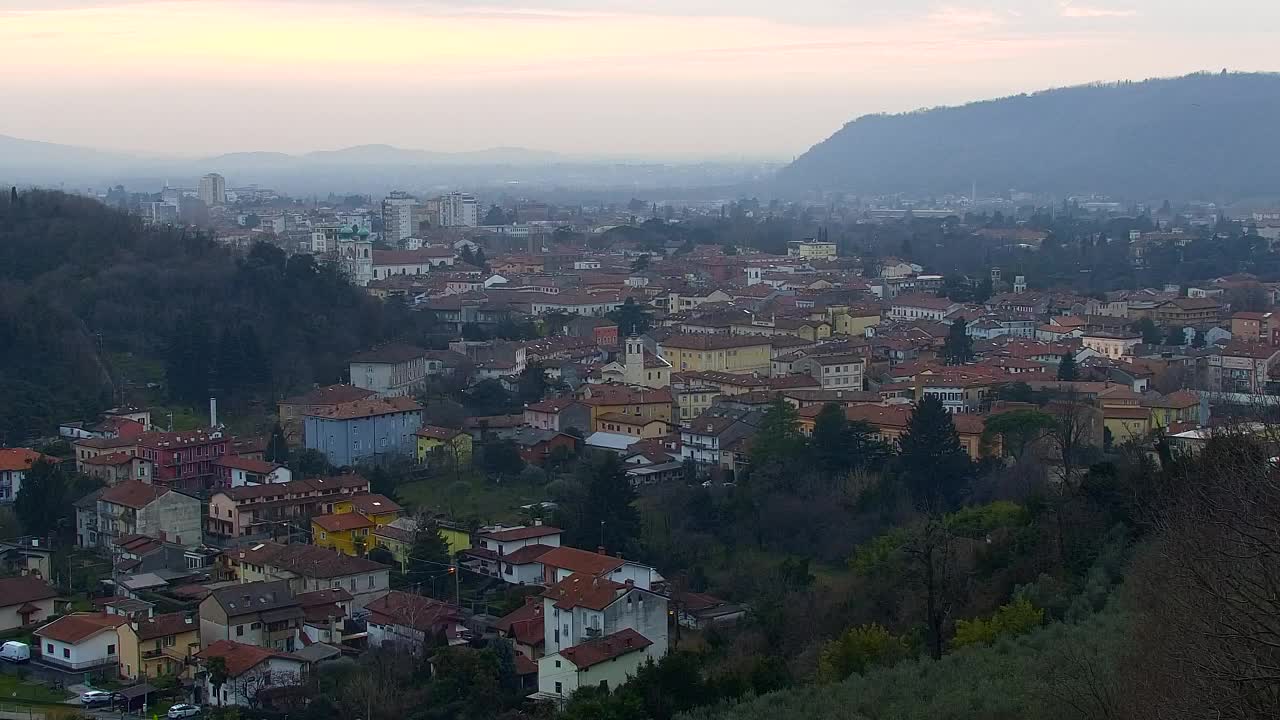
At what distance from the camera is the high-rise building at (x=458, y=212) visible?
198 feet

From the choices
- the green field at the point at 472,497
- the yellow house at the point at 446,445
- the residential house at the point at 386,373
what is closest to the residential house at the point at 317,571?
the green field at the point at 472,497

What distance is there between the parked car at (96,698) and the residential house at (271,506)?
4044 mm

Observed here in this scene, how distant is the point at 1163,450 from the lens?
1195 centimetres

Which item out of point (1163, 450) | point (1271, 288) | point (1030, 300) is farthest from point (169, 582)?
point (1271, 288)

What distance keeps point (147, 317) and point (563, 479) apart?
993 centimetres

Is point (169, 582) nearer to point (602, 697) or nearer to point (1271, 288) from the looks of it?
point (602, 697)

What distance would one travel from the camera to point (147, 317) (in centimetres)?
2398

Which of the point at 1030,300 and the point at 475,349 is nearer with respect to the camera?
the point at 475,349

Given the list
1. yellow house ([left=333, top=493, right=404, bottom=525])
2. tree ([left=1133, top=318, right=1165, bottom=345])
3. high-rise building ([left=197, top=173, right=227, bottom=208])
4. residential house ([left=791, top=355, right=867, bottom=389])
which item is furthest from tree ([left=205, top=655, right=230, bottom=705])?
high-rise building ([left=197, top=173, right=227, bottom=208])

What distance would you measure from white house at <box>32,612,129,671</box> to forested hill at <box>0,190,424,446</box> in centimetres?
722

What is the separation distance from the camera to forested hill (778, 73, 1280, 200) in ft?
287

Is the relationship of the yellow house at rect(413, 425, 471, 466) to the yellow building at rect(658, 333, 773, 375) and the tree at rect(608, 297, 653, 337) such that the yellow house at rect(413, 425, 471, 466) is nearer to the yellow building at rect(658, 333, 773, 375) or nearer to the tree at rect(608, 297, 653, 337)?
the yellow building at rect(658, 333, 773, 375)

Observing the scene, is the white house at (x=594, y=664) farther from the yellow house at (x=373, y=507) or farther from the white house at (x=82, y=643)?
the yellow house at (x=373, y=507)

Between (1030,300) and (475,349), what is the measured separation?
37.7ft
